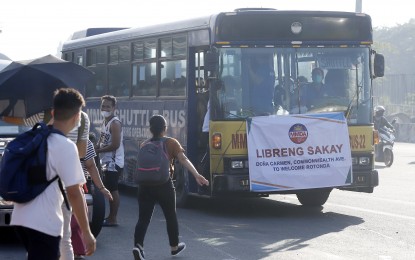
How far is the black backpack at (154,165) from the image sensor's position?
34.9ft

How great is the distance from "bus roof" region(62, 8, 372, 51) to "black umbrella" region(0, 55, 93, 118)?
14.3 feet

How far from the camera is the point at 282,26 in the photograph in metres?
15.1

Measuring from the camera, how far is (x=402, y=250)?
37.7ft

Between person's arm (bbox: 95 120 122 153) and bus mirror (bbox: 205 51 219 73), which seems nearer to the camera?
person's arm (bbox: 95 120 122 153)

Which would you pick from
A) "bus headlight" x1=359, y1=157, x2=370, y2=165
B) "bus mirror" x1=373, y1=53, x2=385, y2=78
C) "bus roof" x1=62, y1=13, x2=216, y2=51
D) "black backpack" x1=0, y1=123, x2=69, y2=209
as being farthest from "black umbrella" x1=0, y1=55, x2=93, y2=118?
"bus mirror" x1=373, y1=53, x2=385, y2=78

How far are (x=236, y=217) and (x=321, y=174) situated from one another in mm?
1368

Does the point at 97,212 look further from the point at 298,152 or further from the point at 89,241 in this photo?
the point at 89,241

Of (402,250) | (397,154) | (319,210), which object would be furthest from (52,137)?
(397,154)

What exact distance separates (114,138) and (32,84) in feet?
9.94

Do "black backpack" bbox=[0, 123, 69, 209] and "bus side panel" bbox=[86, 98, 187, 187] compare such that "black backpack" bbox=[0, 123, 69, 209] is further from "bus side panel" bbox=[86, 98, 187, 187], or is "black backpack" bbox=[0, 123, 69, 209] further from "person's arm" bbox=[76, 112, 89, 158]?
"bus side panel" bbox=[86, 98, 187, 187]

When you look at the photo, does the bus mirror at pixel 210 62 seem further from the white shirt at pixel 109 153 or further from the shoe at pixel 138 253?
the shoe at pixel 138 253

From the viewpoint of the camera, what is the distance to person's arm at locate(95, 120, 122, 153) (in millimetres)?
13391

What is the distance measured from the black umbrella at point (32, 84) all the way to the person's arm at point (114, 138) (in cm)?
262

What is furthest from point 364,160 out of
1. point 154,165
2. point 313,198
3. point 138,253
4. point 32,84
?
point 32,84
